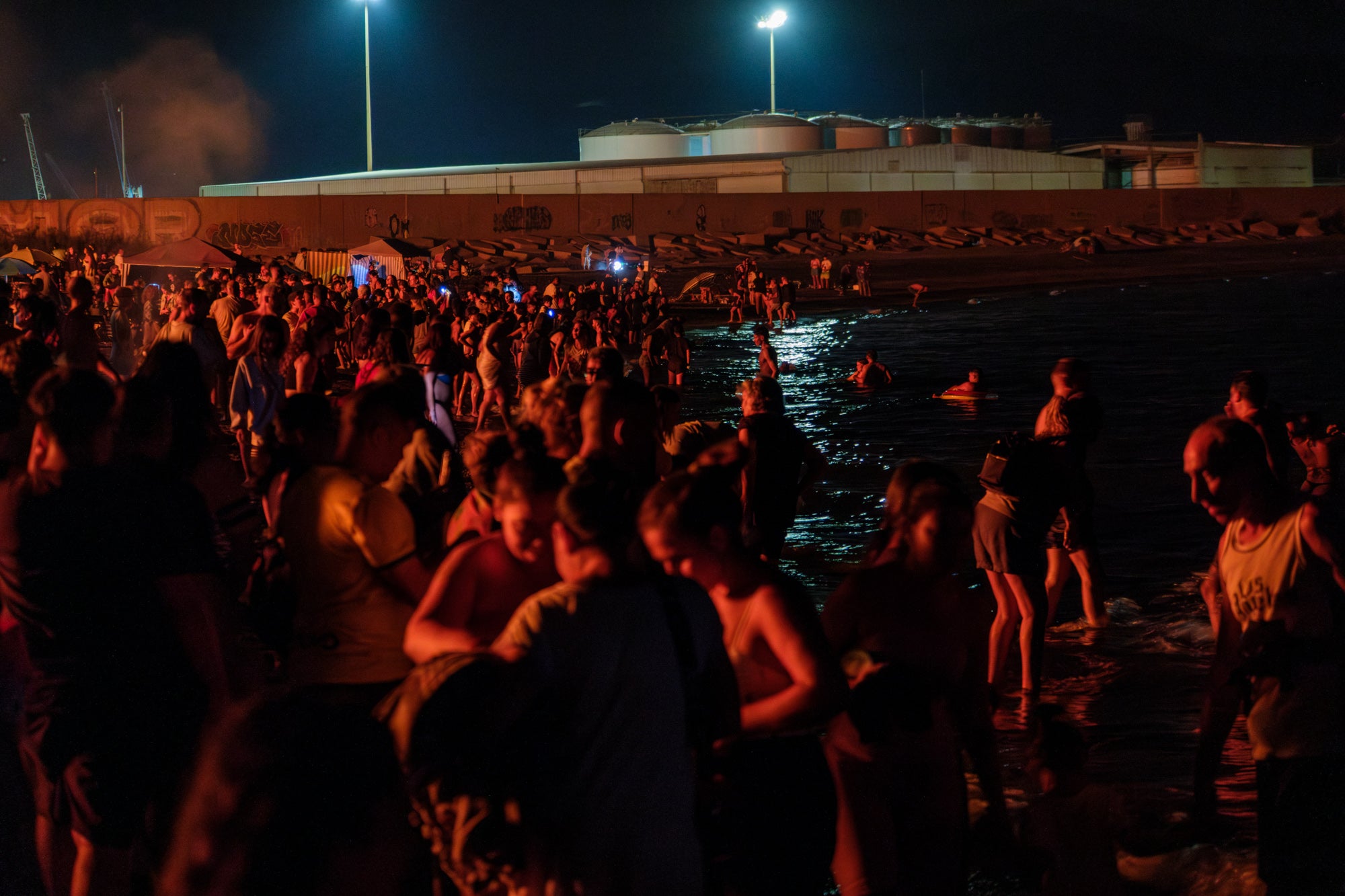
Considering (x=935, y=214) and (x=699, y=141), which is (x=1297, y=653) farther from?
(x=699, y=141)

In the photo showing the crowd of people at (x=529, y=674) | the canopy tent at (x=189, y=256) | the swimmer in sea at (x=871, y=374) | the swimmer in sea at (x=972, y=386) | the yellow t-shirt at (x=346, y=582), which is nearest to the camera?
the crowd of people at (x=529, y=674)

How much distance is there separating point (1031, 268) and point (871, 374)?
32.9 meters

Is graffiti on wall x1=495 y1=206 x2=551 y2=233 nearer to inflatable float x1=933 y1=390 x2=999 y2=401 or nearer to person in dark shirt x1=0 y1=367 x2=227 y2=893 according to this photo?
inflatable float x1=933 y1=390 x2=999 y2=401

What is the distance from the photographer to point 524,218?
5397cm

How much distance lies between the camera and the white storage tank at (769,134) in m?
77.8

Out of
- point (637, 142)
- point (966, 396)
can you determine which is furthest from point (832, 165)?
point (966, 396)

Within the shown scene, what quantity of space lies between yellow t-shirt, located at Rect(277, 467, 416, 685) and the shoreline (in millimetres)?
36117

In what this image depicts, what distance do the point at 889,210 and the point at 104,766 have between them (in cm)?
5721

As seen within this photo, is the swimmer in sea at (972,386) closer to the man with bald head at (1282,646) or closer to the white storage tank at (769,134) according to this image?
the man with bald head at (1282,646)

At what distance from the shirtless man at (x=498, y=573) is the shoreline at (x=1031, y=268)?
36.4m

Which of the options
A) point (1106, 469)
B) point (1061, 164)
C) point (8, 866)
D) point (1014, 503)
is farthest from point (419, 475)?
point (1061, 164)

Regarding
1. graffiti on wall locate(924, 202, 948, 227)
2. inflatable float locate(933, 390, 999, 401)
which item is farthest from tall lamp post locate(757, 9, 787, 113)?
inflatable float locate(933, 390, 999, 401)

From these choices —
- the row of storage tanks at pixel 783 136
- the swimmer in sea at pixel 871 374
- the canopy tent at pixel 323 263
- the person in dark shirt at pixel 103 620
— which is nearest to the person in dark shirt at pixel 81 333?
the person in dark shirt at pixel 103 620

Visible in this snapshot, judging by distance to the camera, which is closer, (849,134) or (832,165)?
(832,165)
